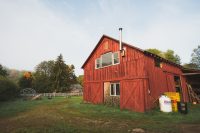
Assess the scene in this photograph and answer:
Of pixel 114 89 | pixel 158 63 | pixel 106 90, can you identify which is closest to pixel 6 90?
pixel 106 90

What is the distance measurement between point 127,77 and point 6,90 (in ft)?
74.7

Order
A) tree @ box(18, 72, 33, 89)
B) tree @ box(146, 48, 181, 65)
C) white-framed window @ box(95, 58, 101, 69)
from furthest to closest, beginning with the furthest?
tree @ box(146, 48, 181, 65)
tree @ box(18, 72, 33, 89)
white-framed window @ box(95, 58, 101, 69)

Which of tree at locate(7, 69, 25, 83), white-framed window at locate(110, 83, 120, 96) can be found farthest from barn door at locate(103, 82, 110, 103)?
tree at locate(7, 69, 25, 83)

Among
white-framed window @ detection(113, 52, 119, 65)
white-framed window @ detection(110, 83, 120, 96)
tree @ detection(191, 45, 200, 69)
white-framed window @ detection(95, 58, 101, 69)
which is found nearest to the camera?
white-framed window @ detection(110, 83, 120, 96)

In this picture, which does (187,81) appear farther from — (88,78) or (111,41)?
(88,78)

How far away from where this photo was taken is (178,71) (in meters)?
18.7

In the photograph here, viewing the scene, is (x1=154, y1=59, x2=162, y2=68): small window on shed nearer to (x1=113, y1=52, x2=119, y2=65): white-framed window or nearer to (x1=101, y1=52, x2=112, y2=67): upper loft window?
(x1=113, y1=52, x2=119, y2=65): white-framed window

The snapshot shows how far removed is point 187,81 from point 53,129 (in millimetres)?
19179

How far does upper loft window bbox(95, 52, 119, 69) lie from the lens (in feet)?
53.8

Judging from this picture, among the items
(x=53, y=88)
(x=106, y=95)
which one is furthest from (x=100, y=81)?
(x=53, y=88)

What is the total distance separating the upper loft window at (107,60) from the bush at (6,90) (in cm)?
1688

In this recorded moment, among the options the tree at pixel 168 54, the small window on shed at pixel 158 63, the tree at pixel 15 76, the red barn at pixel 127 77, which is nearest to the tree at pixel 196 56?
the tree at pixel 168 54

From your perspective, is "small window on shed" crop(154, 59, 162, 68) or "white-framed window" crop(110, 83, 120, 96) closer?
"small window on shed" crop(154, 59, 162, 68)

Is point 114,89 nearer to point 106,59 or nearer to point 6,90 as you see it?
point 106,59
